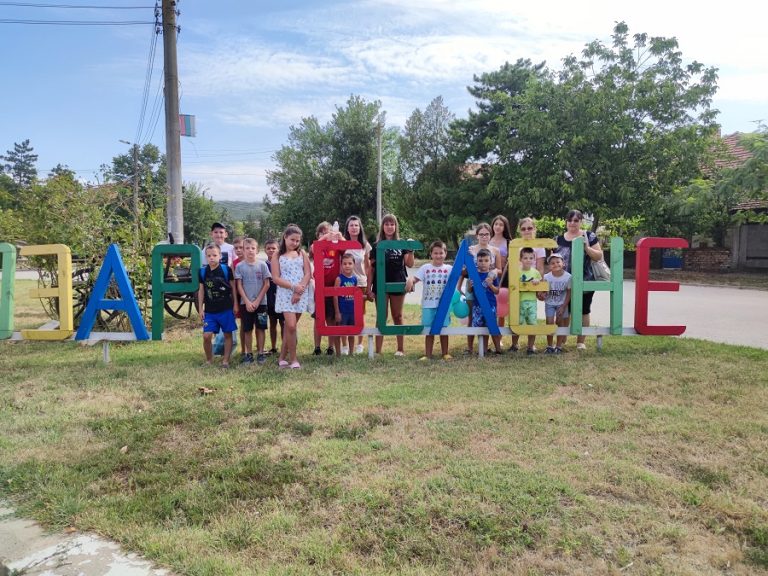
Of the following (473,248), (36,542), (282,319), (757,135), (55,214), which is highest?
(757,135)

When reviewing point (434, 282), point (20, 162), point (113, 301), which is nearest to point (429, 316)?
point (434, 282)

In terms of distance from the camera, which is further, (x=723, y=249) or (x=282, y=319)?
(x=723, y=249)

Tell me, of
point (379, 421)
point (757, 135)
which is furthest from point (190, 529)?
point (757, 135)

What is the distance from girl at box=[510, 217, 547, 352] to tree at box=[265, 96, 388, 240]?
29806 mm

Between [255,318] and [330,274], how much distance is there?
3.23 ft

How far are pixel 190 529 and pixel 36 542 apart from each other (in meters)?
0.73

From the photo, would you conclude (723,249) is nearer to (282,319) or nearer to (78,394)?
(282,319)

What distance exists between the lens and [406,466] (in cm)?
332

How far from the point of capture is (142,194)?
28.5 feet

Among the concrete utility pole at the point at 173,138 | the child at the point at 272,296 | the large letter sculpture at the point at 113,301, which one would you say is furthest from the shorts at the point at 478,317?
the concrete utility pole at the point at 173,138

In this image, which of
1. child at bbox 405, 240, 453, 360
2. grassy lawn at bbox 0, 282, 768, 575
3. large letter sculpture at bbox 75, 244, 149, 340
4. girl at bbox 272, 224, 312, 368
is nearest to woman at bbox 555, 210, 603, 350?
grassy lawn at bbox 0, 282, 768, 575

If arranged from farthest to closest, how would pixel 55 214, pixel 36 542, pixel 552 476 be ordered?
pixel 55 214
pixel 552 476
pixel 36 542

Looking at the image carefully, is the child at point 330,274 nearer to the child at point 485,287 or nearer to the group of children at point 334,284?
the group of children at point 334,284

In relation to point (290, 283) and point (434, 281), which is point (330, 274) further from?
point (434, 281)
